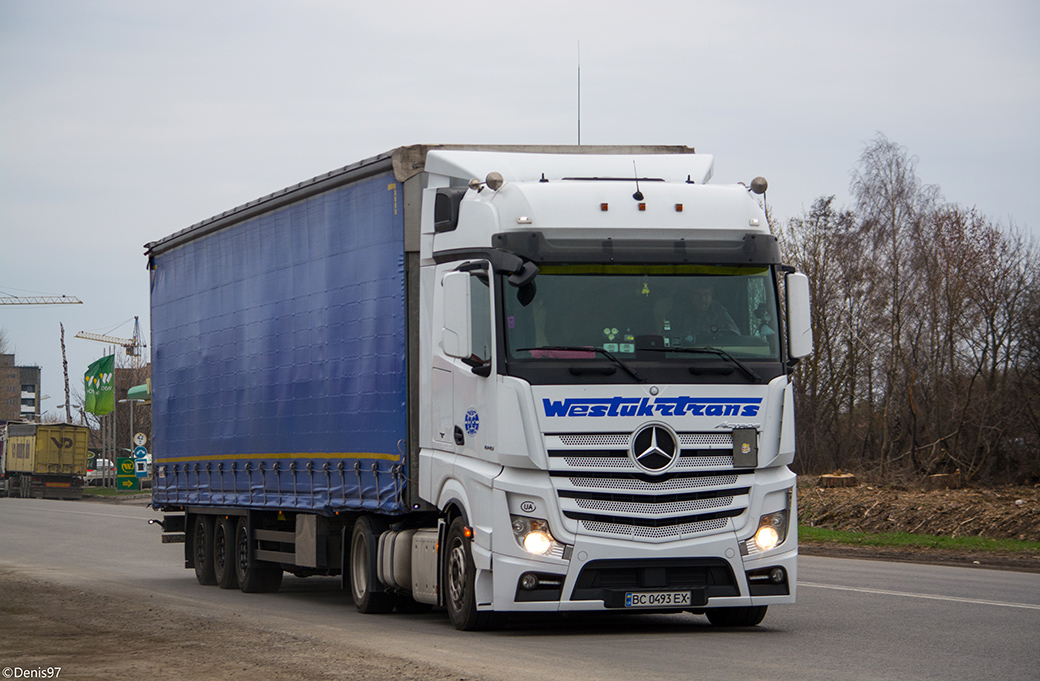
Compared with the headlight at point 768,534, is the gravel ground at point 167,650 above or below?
below

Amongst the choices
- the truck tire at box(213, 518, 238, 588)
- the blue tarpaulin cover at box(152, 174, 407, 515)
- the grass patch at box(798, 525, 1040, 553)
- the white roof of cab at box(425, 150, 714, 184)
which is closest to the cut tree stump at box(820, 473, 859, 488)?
the grass patch at box(798, 525, 1040, 553)

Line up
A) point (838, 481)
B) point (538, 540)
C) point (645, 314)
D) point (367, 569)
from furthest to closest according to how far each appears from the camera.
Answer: point (838, 481)
point (367, 569)
point (645, 314)
point (538, 540)

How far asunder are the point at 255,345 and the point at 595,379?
22.2 feet

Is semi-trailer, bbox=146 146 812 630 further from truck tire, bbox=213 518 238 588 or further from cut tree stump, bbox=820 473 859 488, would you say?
cut tree stump, bbox=820 473 859 488

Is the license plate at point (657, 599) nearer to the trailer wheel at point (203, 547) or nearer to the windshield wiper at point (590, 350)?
the windshield wiper at point (590, 350)

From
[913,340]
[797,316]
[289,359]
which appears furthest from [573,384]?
[913,340]

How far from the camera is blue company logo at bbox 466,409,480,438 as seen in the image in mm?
11250

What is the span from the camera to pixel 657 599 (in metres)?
10.9

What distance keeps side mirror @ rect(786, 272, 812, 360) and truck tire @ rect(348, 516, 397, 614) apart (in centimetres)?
458

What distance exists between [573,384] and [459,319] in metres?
1.09

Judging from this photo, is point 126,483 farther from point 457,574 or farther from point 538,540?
point 538,540

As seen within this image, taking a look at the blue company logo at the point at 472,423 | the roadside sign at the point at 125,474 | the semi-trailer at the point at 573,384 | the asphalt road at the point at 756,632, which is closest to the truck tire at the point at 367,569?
the semi-trailer at the point at 573,384

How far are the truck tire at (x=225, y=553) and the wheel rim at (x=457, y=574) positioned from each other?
6.58 metres

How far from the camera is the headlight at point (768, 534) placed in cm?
1111
